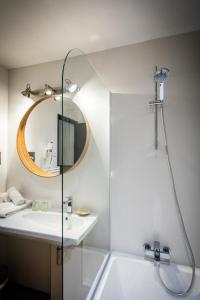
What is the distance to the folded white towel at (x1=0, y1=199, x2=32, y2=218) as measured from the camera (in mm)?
1534

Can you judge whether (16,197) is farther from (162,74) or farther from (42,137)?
(162,74)

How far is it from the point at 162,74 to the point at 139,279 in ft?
5.68

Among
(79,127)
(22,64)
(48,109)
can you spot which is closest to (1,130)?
(48,109)

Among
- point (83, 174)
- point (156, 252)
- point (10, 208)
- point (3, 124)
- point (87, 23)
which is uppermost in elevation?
point (87, 23)

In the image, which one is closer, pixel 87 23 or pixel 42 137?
pixel 87 23

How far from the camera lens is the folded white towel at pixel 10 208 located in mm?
1534

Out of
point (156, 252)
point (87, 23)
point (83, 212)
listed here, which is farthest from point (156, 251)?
point (87, 23)

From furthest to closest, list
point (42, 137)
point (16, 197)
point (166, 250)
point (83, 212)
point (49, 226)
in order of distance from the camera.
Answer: point (42, 137)
point (16, 197)
point (49, 226)
point (83, 212)
point (166, 250)

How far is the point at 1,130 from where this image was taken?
1.91 metres

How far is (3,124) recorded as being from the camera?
1.94 m

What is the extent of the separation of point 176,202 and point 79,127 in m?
1.04

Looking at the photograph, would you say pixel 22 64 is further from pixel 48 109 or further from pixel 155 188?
pixel 155 188

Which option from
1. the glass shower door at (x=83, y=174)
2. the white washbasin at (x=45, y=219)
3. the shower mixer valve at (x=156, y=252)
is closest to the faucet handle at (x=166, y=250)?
the shower mixer valve at (x=156, y=252)

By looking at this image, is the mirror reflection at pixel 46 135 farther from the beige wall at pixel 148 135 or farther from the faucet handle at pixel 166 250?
the faucet handle at pixel 166 250
